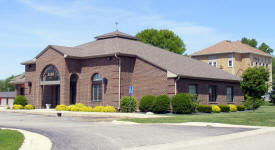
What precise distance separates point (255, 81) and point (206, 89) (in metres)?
8.01

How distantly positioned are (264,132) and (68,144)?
912 cm

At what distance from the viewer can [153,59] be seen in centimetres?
3531

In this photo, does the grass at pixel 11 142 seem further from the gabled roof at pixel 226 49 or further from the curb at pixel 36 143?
the gabled roof at pixel 226 49

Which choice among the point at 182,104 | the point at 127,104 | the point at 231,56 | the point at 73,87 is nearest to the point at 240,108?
the point at 182,104

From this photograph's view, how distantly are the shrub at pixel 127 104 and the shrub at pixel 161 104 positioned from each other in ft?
8.04

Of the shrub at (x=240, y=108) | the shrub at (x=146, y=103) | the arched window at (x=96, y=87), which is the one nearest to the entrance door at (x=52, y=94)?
the arched window at (x=96, y=87)

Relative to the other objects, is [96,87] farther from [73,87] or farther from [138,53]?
[138,53]

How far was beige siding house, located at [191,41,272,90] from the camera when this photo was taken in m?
68.6

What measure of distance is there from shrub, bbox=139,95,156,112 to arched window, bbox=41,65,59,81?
1028cm

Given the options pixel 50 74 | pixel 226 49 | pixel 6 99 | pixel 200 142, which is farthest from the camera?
pixel 6 99

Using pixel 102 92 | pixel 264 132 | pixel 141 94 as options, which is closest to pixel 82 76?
pixel 102 92

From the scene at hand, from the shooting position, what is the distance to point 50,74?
1490 inches

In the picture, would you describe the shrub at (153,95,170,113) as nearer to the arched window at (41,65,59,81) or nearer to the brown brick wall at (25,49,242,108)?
the brown brick wall at (25,49,242,108)

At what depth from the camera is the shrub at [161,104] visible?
30.8 metres
